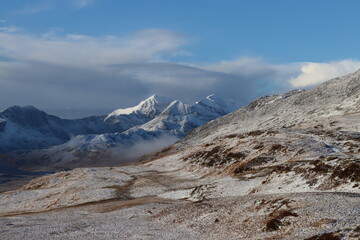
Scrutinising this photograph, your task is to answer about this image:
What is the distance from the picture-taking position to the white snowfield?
A: 4088 cm

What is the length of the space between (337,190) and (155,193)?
37828 millimetres

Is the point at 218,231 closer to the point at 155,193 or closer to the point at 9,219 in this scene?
the point at 9,219

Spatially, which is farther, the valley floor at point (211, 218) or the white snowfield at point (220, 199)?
the white snowfield at point (220, 199)

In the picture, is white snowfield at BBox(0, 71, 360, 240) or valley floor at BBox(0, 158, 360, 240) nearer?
valley floor at BBox(0, 158, 360, 240)

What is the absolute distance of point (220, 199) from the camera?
56719 mm

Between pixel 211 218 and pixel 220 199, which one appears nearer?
pixel 211 218

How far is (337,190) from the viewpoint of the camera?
52938 mm

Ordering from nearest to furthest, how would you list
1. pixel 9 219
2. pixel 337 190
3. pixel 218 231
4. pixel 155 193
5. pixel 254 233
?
pixel 254 233, pixel 218 231, pixel 337 190, pixel 9 219, pixel 155 193

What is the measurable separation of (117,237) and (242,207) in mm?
14106

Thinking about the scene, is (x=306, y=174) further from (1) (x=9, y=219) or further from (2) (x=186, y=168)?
(2) (x=186, y=168)

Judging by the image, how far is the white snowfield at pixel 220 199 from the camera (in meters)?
40.9

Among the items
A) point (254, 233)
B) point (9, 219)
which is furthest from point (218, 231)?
point (9, 219)

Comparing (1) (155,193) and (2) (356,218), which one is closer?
(2) (356,218)

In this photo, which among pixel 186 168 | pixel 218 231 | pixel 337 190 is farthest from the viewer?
pixel 186 168
